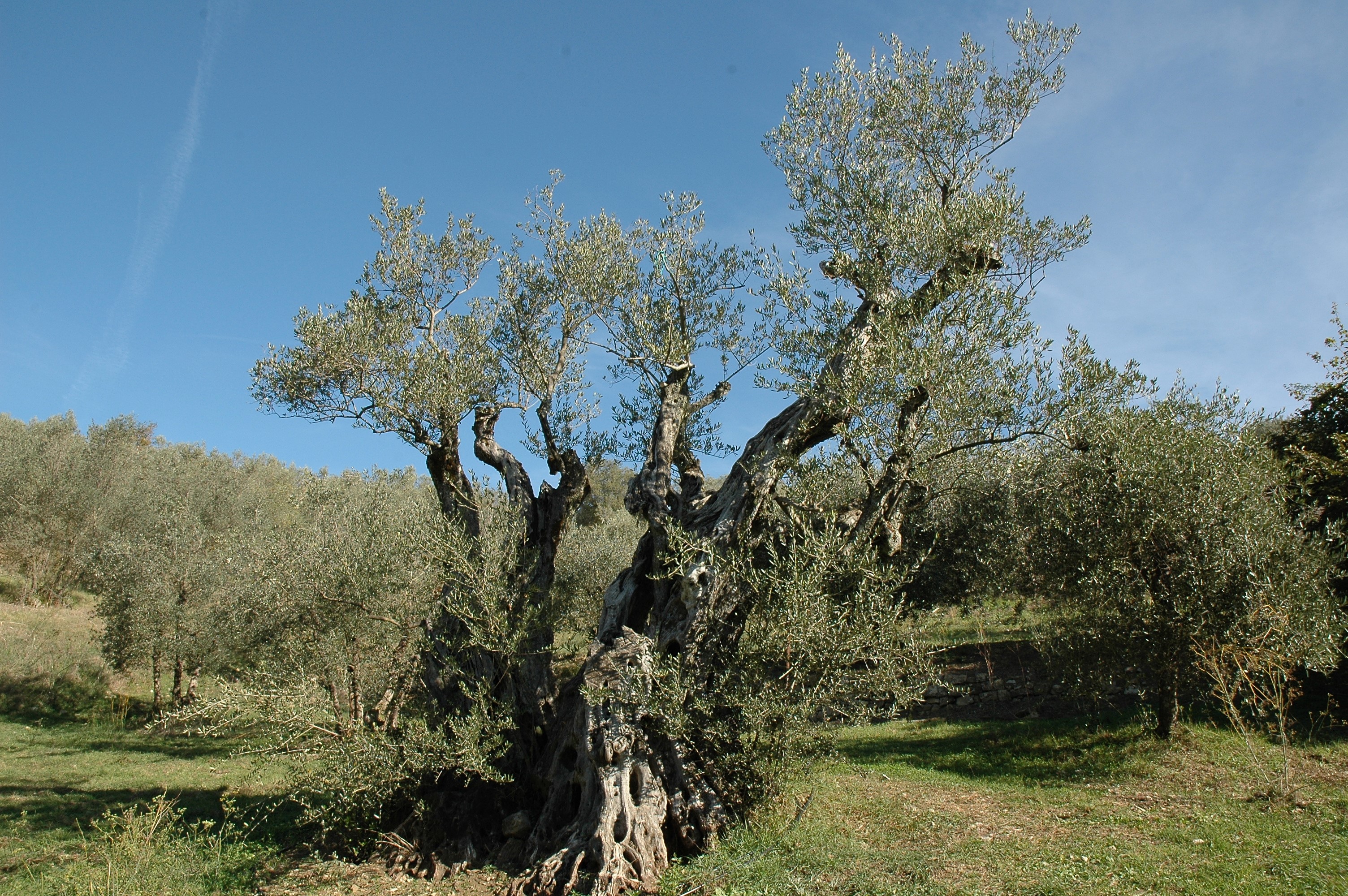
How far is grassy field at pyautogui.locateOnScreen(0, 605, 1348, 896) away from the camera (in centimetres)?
784

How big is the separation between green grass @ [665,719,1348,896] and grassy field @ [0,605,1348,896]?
0.03 meters

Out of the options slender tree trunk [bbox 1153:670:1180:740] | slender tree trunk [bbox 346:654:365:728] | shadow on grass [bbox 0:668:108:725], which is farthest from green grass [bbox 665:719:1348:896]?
shadow on grass [bbox 0:668:108:725]

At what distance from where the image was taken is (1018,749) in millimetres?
→ 14328

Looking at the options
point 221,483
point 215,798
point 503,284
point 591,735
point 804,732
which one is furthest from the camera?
point 221,483

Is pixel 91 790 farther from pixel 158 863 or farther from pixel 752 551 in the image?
pixel 752 551

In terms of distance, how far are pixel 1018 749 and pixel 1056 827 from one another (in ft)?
→ 16.9

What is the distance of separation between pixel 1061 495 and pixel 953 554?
817cm

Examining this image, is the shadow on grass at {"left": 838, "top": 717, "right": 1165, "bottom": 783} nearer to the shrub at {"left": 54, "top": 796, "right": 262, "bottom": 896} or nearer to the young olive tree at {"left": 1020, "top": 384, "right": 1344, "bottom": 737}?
the young olive tree at {"left": 1020, "top": 384, "right": 1344, "bottom": 737}

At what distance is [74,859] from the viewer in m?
11.3

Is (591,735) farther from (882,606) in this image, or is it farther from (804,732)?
(882,606)

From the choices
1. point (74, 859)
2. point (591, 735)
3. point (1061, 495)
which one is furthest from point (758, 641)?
point (74, 859)

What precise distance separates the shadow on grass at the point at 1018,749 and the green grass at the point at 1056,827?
0.06 m

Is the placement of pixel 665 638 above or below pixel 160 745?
above

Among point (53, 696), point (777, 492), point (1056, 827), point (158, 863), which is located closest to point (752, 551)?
point (777, 492)
